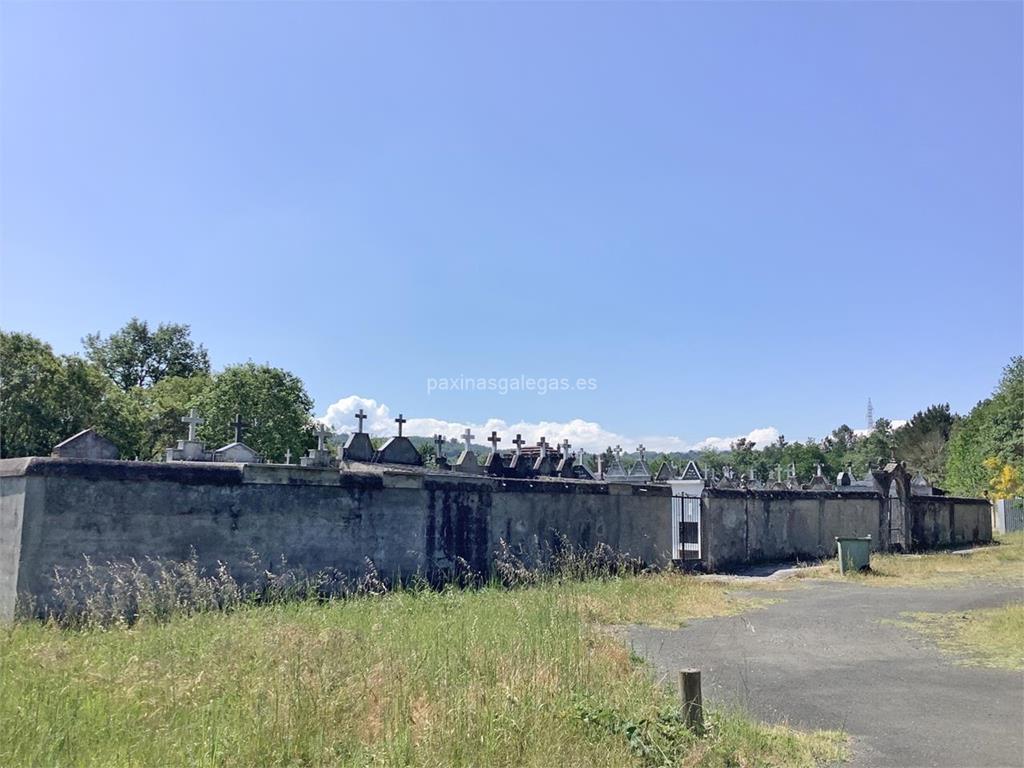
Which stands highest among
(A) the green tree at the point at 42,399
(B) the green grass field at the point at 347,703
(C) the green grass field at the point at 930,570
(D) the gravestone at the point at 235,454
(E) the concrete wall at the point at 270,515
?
(A) the green tree at the point at 42,399

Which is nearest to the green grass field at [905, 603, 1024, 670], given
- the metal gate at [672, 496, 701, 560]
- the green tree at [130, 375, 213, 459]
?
the metal gate at [672, 496, 701, 560]

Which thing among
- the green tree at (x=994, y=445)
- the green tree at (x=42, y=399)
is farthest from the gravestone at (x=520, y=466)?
the green tree at (x=994, y=445)

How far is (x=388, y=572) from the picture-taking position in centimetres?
1159

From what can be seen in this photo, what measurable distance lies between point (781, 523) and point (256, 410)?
99.4ft

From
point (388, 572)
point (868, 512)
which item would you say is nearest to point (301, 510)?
point (388, 572)

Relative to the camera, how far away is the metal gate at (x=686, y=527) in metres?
17.6

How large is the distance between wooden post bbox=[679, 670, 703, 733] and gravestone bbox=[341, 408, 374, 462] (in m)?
14.8

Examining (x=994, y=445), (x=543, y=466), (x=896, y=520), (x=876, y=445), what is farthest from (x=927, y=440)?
(x=543, y=466)

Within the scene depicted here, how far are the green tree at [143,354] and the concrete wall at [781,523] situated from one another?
46.1 m

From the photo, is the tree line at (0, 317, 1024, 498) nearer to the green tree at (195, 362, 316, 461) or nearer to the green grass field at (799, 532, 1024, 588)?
the green tree at (195, 362, 316, 461)

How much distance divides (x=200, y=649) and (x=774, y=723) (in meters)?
4.78

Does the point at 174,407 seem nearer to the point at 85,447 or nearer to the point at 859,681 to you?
the point at 85,447

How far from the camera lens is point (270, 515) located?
10.3m

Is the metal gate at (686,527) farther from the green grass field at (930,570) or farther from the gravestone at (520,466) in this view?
the gravestone at (520,466)
